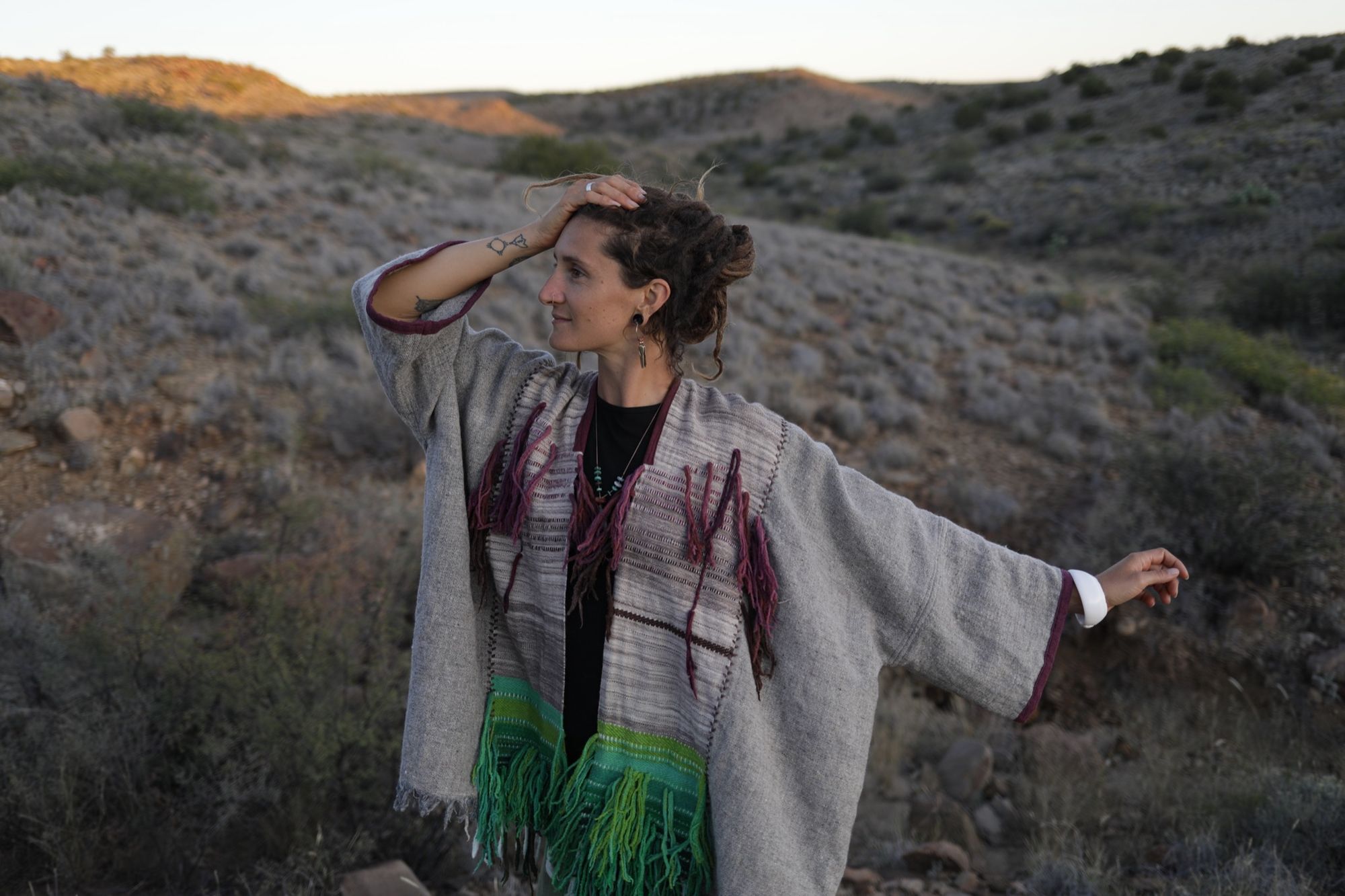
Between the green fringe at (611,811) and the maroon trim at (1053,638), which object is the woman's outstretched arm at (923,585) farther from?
the green fringe at (611,811)

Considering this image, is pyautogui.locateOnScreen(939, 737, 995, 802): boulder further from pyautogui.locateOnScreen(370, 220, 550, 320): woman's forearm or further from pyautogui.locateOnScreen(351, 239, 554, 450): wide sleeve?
pyautogui.locateOnScreen(370, 220, 550, 320): woman's forearm

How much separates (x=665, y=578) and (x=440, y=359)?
2.44 feet

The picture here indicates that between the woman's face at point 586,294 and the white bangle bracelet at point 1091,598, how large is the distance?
1170 millimetres

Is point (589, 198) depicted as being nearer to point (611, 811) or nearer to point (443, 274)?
point (443, 274)

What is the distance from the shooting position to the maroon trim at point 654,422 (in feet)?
6.59

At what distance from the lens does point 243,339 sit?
7.49m

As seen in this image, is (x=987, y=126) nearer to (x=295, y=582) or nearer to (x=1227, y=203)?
(x=1227, y=203)

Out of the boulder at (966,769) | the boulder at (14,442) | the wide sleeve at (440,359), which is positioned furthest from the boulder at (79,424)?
the boulder at (966,769)

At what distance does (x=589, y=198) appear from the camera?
6.31 feet

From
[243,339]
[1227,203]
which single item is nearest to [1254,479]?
[243,339]

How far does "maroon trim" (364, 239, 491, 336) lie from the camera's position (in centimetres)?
195

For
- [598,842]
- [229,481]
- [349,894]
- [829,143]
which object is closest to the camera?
[598,842]

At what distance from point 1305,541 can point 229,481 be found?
741 cm

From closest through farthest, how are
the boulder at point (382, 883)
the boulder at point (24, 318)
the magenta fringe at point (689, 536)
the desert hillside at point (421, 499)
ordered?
the magenta fringe at point (689, 536) → the boulder at point (382, 883) → the desert hillside at point (421, 499) → the boulder at point (24, 318)
